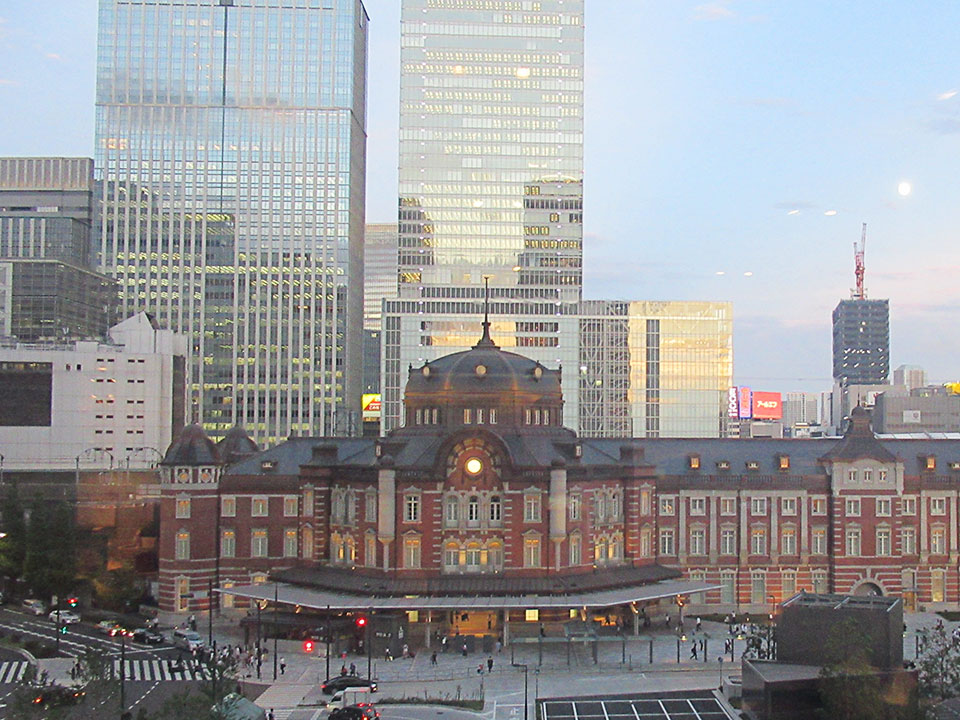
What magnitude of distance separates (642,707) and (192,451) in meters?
45.0

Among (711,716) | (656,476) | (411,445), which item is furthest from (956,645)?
(411,445)

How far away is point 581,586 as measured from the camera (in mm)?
83062

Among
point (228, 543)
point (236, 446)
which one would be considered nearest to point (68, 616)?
point (228, 543)

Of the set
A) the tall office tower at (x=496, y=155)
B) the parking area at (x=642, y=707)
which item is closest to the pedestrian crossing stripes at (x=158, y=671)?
the parking area at (x=642, y=707)

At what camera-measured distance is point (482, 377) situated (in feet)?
305

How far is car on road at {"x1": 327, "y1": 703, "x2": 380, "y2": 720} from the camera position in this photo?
56594 mm

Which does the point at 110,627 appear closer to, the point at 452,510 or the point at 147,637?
the point at 147,637

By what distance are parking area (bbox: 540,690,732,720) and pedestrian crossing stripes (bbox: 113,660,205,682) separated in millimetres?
20160

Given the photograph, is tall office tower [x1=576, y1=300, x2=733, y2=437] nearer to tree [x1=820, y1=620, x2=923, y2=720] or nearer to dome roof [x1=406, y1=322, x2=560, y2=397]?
dome roof [x1=406, y1=322, x2=560, y2=397]

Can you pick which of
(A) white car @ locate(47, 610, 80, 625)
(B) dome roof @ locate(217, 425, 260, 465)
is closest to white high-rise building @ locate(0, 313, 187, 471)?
(B) dome roof @ locate(217, 425, 260, 465)

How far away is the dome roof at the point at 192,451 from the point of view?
300 feet

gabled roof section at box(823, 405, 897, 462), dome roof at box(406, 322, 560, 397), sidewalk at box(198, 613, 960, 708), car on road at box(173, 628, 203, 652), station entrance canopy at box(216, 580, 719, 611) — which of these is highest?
dome roof at box(406, 322, 560, 397)

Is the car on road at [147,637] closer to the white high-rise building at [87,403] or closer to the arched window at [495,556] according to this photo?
the arched window at [495,556]

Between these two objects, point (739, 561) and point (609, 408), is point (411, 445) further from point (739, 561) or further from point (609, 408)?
point (609, 408)
